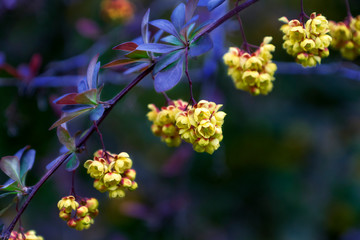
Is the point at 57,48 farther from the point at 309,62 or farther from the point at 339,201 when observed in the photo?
the point at 339,201

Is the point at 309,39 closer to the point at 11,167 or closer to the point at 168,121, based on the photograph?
the point at 168,121

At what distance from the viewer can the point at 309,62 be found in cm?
85

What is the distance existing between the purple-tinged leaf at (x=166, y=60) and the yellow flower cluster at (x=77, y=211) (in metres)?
0.34

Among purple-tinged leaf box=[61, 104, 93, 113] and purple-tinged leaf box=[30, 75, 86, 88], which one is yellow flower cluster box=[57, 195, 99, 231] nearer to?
purple-tinged leaf box=[61, 104, 93, 113]

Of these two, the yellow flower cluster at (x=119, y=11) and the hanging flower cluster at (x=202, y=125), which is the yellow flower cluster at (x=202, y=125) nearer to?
the hanging flower cluster at (x=202, y=125)

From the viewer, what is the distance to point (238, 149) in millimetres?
2895

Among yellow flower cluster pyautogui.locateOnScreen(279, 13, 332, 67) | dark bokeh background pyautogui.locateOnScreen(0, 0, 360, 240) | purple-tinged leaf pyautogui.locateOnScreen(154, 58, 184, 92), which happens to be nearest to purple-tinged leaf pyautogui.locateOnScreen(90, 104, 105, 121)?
purple-tinged leaf pyautogui.locateOnScreen(154, 58, 184, 92)

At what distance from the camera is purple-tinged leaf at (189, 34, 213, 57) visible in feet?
2.62

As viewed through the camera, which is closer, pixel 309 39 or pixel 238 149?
pixel 309 39

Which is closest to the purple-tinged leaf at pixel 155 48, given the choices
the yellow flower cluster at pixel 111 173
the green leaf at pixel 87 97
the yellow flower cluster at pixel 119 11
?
the green leaf at pixel 87 97

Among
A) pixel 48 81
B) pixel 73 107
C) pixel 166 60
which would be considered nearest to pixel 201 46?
pixel 166 60

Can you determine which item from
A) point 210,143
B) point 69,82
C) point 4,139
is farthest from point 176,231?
point 210,143

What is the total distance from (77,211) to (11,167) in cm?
19

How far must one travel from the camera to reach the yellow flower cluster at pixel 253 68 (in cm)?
88
